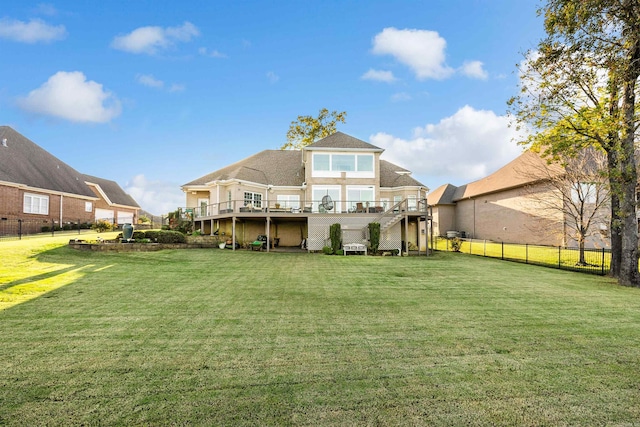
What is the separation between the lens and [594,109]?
37.4 feet

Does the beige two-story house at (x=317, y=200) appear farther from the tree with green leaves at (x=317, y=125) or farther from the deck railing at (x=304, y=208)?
the tree with green leaves at (x=317, y=125)

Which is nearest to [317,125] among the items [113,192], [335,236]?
[335,236]

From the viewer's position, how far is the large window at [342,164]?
22.6m

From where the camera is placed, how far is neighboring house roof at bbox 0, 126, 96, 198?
22.7m

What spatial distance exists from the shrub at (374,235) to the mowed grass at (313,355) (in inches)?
381

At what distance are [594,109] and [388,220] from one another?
35.9 ft

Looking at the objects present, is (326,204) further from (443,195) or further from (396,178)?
(443,195)

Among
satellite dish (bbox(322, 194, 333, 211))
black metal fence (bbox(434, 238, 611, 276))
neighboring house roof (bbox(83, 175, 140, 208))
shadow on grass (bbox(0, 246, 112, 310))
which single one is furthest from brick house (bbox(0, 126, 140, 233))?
black metal fence (bbox(434, 238, 611, 276))

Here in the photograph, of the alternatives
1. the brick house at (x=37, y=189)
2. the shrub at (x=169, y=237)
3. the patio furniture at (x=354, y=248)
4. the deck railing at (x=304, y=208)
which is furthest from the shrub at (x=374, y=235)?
the brick house at (x=37, y=189)

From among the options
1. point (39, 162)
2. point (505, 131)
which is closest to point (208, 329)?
point (505, 131)

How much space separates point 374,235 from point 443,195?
22.1m

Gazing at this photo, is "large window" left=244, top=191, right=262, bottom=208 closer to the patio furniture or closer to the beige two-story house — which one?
the beige two-story house

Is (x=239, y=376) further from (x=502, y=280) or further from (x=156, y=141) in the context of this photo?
(x=156, y=141)

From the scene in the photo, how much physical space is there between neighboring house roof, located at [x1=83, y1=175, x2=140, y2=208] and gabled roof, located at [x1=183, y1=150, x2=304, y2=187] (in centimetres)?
1839
